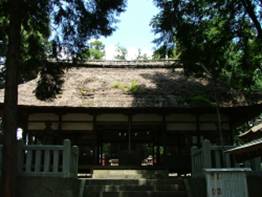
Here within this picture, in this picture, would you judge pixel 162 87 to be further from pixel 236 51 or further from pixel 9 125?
pixel 9 125

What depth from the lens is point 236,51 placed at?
1812 centimetres

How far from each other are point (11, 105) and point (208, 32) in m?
10.3

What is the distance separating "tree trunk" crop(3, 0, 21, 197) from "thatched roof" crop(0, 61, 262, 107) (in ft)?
11.5

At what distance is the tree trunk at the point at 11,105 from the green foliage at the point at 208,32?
713cm

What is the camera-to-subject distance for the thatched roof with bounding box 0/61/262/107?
1653cm

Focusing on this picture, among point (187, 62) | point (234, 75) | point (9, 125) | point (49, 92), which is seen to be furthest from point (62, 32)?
point (234, 75)

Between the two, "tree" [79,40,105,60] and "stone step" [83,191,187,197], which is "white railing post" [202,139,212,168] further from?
"tree" [79,40,105,60]

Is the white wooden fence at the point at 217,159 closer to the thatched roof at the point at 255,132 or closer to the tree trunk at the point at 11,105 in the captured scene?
the thatched roof at the point at 255,132

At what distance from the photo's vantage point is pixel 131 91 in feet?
58.4

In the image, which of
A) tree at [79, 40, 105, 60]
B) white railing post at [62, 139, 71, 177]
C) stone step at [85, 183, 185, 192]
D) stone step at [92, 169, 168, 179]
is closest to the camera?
white railing post at [62, 139, 71, 177]

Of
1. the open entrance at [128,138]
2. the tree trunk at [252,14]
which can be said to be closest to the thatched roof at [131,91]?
the open entrance at [128,138]

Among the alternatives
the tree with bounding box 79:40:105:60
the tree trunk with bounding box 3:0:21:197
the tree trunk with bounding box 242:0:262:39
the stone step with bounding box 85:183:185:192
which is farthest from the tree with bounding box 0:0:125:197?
the tree with bounding box 79:40:105:60

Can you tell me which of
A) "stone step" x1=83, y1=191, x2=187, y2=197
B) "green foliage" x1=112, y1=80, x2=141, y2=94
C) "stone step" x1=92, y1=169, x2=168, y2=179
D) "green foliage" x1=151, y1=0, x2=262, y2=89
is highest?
"green foliage" x1=151, y1=0, x2=262, y2=89

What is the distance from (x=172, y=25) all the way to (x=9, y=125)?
8773 millimetres
